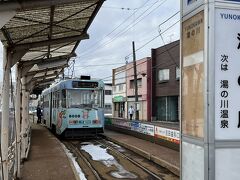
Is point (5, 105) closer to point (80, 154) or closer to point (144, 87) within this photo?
point (80, 154)

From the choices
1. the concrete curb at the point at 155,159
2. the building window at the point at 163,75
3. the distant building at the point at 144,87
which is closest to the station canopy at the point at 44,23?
the concrete curb at the point at 155,159

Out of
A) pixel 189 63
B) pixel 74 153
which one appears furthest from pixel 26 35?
pixel 74 153

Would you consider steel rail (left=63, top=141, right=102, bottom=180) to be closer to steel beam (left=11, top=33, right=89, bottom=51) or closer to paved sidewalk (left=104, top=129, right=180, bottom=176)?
paved sidewalk (left=104, top=129, right=180, bottom=176)

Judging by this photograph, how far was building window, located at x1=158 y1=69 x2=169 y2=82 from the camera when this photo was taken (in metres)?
44.2

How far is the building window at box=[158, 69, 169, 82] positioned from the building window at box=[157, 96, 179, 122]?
2068 millimetres

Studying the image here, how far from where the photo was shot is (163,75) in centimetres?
4528

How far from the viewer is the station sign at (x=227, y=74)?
4.27 meters

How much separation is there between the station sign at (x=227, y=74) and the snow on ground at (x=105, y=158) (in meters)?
7.96

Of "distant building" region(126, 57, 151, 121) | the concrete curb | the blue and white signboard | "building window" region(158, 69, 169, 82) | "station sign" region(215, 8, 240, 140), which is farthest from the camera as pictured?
"distant building" region(126, 57, 151, 121)

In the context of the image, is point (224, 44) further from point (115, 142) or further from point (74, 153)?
point (115, 142)

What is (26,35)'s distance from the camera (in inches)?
350

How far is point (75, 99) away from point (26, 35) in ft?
43.4

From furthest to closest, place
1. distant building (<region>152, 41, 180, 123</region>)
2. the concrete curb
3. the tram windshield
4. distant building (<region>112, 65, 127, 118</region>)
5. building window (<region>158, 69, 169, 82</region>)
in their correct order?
1. distant building (<region>112, 65, 127, 118</region>)
2. building window (<region>158, 69, 169, 82</region>)
3. distant building (<region>152, 41, 180, 123</region>)
4. the tram windshield
5. the concrete curb

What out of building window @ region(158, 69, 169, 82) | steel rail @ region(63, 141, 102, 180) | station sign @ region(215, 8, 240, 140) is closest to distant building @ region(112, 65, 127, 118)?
building window @ region(158, 69, 169, 82)
